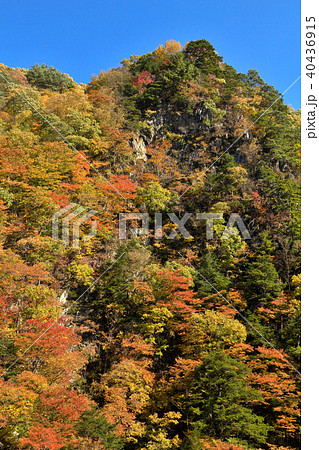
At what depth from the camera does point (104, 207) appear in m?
22.0

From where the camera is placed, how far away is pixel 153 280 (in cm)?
1750

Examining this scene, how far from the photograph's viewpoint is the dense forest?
1203 centimetres

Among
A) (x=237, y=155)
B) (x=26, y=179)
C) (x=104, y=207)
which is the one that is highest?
Answer: (x=237, y=155)

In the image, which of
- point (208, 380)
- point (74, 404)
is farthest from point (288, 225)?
point (74, 404)

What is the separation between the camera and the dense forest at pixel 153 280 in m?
12.0

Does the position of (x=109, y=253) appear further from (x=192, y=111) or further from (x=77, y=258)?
(x=192, y=111)

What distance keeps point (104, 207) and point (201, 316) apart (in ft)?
35.8

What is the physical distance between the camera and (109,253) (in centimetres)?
2016

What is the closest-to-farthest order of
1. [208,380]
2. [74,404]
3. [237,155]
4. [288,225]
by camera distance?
[74,404] → [208,380] → [288,225] → [237,155]

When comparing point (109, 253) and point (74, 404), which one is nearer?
point (74, 404)

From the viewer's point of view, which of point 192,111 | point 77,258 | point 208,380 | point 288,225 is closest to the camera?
point 208,380

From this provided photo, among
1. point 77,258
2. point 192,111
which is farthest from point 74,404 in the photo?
point 192,111

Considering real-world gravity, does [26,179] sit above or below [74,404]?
above

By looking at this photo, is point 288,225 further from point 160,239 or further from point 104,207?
point 104,207
